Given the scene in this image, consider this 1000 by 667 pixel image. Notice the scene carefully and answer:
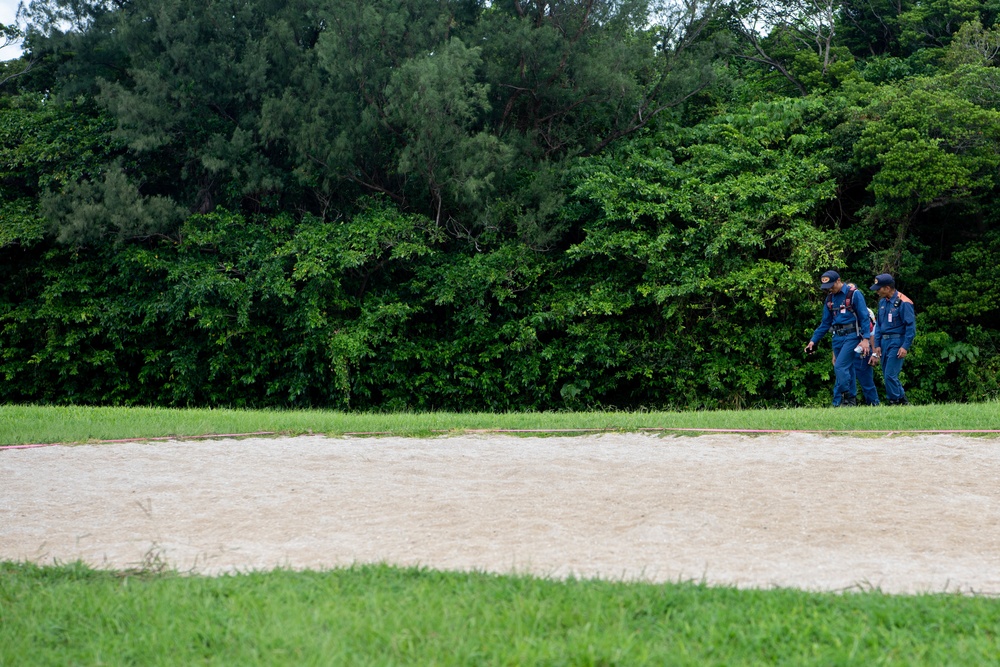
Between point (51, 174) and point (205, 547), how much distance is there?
16.5 meters

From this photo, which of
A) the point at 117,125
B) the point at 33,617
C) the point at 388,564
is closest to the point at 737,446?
the point at 388,564

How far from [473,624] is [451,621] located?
10cm

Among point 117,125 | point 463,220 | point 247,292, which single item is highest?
point 117,125

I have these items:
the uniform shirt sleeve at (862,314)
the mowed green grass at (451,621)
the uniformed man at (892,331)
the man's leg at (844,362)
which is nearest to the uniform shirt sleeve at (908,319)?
the uniformed man at (892,331)

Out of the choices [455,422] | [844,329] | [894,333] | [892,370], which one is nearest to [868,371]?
[892,370]

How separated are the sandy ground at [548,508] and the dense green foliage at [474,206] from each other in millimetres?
8449

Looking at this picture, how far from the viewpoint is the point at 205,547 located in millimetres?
5281

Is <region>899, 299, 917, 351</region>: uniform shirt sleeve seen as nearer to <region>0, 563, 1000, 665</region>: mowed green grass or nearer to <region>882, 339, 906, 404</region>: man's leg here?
<region>882, 339, 906, 404</region>: man's leg

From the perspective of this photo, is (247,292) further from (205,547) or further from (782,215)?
(205,547)

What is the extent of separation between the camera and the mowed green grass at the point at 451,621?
342cm

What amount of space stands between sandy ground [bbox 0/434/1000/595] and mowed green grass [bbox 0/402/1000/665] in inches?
15.5

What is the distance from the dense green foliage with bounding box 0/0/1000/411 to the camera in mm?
16719

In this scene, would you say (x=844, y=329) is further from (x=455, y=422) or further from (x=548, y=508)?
(x=548, y=508)

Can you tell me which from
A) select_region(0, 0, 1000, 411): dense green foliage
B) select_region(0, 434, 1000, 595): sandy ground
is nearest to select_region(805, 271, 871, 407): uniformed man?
select_region(0, 434, 1000, 595): sandy ground
